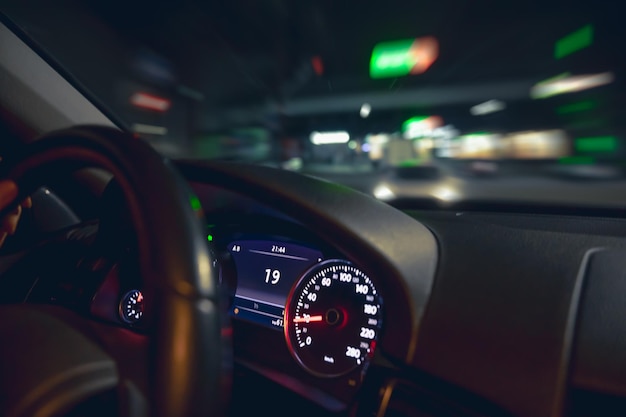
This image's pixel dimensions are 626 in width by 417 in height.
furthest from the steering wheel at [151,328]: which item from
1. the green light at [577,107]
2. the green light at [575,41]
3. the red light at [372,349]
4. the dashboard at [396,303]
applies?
the green light at [575,41]

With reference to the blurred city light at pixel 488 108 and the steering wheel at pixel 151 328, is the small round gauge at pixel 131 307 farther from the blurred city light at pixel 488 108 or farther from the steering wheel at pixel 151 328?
the blurred city light at pixel 488 108

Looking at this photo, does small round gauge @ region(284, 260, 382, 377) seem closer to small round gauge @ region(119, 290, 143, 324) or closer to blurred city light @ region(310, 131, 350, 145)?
small round gauge @ region(119, 290, 143, 324)

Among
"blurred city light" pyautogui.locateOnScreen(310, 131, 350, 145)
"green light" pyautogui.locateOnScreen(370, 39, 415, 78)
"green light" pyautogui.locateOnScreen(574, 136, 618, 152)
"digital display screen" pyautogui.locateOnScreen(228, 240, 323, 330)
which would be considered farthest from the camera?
"blurred city light" pyautogui.locateOnScreen(310, 131, 350, 145)

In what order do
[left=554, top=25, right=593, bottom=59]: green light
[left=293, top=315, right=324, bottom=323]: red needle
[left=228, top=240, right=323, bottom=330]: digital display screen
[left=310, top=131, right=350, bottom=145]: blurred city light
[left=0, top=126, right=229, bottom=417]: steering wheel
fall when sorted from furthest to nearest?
[left=310, top=131, right=350, bottom=145]: blurred city light
[left=554, top=25, right=593, bottom=59]: green light
[left=228, top=240, right=323, bottom=330]: digital display screen
[left=293, top=315, right=324, bottom=323]: red needle
[left=0, top=126, right=229, bottom=417]: steering wheel

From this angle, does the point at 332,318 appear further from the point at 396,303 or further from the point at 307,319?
the point at 396,303

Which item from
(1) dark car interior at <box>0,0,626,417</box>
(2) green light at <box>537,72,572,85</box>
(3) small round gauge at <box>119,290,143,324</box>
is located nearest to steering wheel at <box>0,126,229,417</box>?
(1) dark car interior at <box>0,0,626,417</box>

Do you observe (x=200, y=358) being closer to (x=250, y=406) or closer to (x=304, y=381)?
(x=304, y=381)

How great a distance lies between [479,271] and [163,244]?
39.7 inches

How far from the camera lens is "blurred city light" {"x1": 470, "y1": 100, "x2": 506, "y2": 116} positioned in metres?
3.26

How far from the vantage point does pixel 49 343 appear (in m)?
1.00

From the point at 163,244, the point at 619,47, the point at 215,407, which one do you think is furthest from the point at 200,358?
the point at 619,47

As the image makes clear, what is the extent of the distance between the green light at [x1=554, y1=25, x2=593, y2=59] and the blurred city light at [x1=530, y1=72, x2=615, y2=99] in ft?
0.45

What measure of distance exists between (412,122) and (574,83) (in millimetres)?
1109

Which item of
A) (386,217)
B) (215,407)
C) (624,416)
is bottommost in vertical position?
(624,416)
